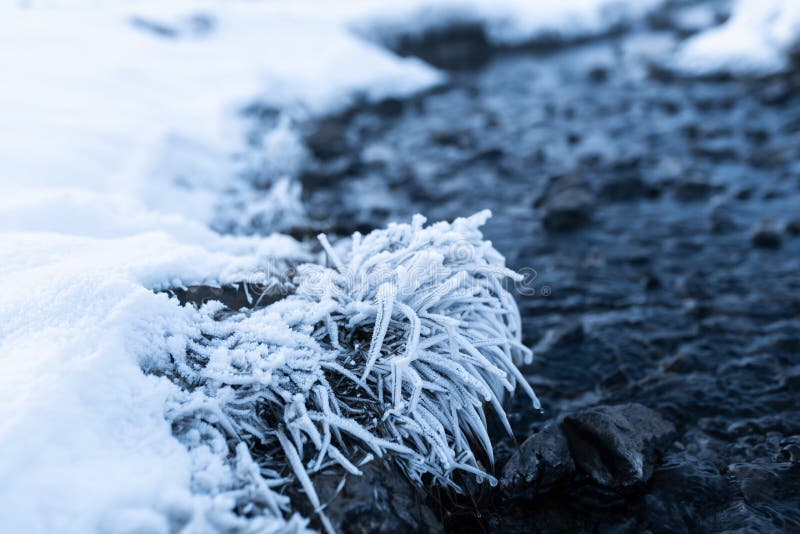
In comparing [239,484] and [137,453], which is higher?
[137,453]

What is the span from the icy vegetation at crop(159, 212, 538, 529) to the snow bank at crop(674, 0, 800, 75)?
7213mm

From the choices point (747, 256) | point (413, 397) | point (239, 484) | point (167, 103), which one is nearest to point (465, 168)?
point (747, 256)

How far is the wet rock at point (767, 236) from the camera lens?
3.74 m

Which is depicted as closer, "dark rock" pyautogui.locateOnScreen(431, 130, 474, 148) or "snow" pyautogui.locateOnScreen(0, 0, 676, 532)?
"snow" pyautogui.locateOnScreen(0, 0, 676, 532)

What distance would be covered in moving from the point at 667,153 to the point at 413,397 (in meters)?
4.65

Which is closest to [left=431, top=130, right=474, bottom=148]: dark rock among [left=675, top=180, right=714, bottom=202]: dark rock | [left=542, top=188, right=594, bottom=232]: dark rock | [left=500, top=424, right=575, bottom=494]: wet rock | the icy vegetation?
[left=542, top=188, right=594, bottom=232]: dark rock

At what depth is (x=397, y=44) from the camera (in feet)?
33.0

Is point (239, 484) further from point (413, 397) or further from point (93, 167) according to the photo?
point (93, 167)

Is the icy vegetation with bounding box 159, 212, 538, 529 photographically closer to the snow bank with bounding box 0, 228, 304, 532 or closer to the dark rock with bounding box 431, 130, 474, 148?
the snow bank with bounding box 0, 228, 304, 532

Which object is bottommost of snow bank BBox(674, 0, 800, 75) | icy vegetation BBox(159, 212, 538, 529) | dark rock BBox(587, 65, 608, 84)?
icy vegetation BBox(159, 212, 538, 529)

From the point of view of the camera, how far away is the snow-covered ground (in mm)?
1312

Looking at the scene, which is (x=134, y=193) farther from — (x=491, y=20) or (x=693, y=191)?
(x=491, y=20)

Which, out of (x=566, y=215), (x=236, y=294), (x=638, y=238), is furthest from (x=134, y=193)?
(x=638, y=238)

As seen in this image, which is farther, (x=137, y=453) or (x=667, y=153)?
(x=667, y=153)
